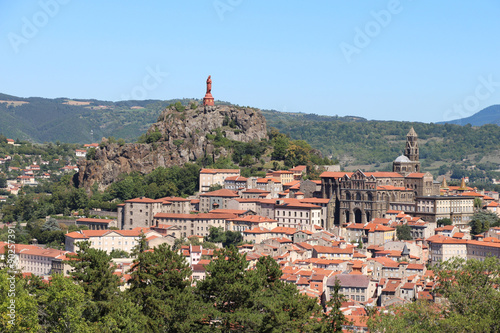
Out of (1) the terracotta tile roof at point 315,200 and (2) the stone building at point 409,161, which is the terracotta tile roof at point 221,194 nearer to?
(1) the terracotta tile roof at point 315,200

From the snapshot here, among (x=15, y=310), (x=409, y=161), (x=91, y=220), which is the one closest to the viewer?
(x=15, y=310)

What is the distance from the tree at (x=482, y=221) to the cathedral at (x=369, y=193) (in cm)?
589

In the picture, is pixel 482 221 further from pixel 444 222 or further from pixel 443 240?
pixel 443 240

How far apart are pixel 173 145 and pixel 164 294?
256 feet

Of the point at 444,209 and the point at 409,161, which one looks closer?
the point at 444,209

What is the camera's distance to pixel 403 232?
273 ft

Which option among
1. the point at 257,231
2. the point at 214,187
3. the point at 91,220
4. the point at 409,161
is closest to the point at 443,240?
the point at 257,231

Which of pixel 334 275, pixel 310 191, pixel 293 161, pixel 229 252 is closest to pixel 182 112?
pixel 293 161

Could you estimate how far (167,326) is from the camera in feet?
132

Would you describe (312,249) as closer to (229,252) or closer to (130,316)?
(229,252)

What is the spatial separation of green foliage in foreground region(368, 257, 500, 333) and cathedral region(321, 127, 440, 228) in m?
43.2

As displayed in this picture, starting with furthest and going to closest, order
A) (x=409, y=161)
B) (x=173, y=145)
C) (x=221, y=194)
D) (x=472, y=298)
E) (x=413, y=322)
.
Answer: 1. (x=173, y=145)
2. (x=409, y=161)
3. (x=221, y=194)
4. (x=413, y=322)
5. (x=472, y=298)

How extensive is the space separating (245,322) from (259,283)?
2.68 meters

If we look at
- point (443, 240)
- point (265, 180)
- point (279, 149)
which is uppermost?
point (279, 149)
